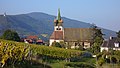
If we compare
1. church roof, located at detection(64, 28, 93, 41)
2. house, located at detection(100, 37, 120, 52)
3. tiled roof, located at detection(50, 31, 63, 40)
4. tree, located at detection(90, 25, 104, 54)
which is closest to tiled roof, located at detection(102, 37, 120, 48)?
house, located at detection(100, 37, 120, 52)

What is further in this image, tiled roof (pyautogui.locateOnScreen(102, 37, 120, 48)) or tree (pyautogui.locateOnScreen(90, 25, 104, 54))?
tiled roof (pyautogui.locateOnScreen(102, 37, 120, 48))

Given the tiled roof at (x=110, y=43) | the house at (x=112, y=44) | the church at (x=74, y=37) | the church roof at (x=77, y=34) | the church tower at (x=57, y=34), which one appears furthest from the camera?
the church tower at (x=57, y=34)

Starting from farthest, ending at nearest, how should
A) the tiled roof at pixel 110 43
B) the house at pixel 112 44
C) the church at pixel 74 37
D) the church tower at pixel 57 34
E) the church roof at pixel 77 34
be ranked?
the church tower at pixel 57 34 → the church roof at pixel 77 34 → the church at pixel 74 37 → the tiled roof at pixel 110 43 → the house at pixel 112 44

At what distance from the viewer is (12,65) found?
27172 millimetres

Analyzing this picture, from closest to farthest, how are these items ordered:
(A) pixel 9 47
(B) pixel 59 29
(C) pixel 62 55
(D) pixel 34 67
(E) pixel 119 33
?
(A) pixel 9 47, (D) pixel 34 67, (C) pixel 62 55, (E) pixel 119 33, (B) pixel 59 29

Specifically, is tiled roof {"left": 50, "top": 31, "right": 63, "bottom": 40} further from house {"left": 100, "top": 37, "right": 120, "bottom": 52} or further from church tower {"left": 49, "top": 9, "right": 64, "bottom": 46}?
house {"left": 100, "top": 37, "right": 120, "bottom": 52}

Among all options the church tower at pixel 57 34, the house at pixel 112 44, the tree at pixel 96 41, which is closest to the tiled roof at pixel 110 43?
the house at pixel 112 44

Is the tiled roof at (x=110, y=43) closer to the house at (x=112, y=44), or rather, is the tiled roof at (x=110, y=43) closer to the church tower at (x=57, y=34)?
the house at (x=112, y=44)

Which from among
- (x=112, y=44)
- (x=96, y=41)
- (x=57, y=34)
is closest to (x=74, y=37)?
(x=57, y=34)

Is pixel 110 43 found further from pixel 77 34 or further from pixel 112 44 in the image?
pixel 77 34

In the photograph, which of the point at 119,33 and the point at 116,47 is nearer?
the point at 116,47

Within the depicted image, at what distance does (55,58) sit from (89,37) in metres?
45.5

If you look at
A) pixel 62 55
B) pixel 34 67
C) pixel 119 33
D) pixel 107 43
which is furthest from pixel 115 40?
pixel 34 67

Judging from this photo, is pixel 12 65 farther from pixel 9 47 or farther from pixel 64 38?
pixel 64 38
